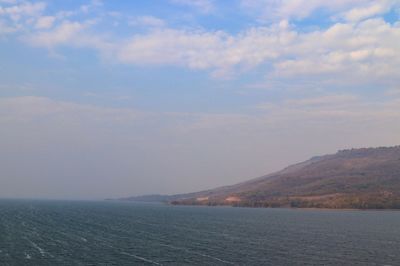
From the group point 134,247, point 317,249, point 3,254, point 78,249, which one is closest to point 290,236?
point 317,249

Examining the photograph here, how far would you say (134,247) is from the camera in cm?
9750

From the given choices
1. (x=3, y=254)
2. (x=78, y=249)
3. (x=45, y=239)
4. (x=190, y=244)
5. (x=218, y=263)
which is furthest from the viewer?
(x=45, y=239)

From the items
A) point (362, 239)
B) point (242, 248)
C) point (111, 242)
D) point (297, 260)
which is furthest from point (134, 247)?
point (362, 239)

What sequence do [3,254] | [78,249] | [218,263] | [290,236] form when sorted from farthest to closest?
[290,236], [78,249], [3,254], [218,263]

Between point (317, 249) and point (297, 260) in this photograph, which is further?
point (317, 249)

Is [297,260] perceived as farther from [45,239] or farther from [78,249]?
[45,239]

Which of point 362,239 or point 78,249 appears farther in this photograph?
point 362,239

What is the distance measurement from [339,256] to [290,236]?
123ft

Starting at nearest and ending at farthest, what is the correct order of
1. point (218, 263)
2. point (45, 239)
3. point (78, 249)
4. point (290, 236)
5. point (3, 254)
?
point (218, 263) < point (3, 254) < point (78, 249) < point (45, 239) < point (290, 236)

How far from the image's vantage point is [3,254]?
8394 cm

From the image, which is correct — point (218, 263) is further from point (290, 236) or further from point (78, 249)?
point (290, 236)

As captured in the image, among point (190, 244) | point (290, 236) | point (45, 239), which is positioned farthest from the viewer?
point (290, 236)

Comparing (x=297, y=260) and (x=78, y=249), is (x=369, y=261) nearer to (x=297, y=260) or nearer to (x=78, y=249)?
(x=297, y=260)

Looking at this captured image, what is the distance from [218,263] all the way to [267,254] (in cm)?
1495
